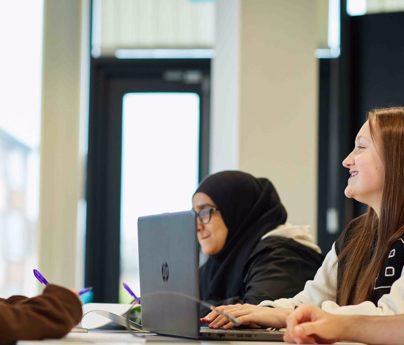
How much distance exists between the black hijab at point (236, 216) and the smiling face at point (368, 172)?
0.98 metres

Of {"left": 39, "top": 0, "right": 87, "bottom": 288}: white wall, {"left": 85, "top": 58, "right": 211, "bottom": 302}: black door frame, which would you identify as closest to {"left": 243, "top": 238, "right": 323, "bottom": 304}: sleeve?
{"left": 39, "top": 0, "right": 87, "bottom": 288}: white wall

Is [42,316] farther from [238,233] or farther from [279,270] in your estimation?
[238,233]

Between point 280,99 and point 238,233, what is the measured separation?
142 cm

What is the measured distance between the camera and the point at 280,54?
4445 mm

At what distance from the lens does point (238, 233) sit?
319 cm

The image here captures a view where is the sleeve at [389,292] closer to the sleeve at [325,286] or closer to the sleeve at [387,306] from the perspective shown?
the sleeve at [387,306]

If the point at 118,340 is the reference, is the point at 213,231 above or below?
above

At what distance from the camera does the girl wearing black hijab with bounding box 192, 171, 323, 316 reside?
299cm

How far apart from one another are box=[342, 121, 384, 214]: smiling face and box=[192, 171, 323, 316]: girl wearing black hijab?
804 millimetres

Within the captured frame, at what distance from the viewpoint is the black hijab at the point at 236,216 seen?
124 inches

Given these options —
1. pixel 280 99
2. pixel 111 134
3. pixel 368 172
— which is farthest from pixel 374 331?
pixel 111 134

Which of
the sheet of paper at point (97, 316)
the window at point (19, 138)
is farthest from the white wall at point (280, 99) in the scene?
the sheet of paper at point (97, 316)

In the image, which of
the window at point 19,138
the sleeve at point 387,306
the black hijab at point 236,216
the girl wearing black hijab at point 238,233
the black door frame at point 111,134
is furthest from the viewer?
the black door frame at point 111,134

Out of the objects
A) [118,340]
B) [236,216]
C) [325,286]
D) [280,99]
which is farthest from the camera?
[280,99]
